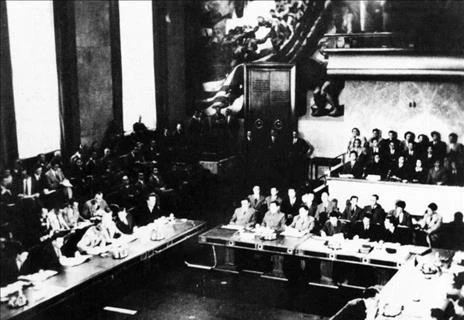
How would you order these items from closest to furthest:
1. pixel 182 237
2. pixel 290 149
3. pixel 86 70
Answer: pixel 182 237 → pixel 86 70 → pixel 290 149

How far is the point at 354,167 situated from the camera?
12234 millimetres

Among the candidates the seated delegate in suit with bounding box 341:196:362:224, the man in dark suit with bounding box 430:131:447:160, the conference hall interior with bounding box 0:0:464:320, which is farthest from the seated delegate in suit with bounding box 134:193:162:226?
the man in dark suit with bounding box 430:131:447:160

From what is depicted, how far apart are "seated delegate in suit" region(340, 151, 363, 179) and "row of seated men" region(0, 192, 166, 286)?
14.5ft

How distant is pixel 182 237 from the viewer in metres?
9.36

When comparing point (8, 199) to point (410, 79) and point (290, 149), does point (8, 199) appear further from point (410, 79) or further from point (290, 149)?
point (410, 79)

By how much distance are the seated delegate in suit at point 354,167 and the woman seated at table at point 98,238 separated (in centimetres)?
567

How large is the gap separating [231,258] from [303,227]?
1451 mm

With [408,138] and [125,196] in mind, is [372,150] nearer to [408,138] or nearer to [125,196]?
[408,138]

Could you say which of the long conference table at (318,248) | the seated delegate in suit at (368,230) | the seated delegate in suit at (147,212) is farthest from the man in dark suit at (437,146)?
the seated delegate in suit at (147,212)

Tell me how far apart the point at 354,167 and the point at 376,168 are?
0.47m

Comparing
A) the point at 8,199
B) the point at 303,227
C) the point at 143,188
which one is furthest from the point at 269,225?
the point at 8,199

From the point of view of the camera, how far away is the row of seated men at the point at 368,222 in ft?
29.5

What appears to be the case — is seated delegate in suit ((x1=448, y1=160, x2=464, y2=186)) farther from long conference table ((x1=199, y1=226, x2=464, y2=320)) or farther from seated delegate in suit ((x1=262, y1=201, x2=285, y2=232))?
seated delegate in suit ((x1=262, y1=201, x2=285, y2=232))

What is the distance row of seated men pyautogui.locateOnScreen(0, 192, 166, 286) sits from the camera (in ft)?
24.4
